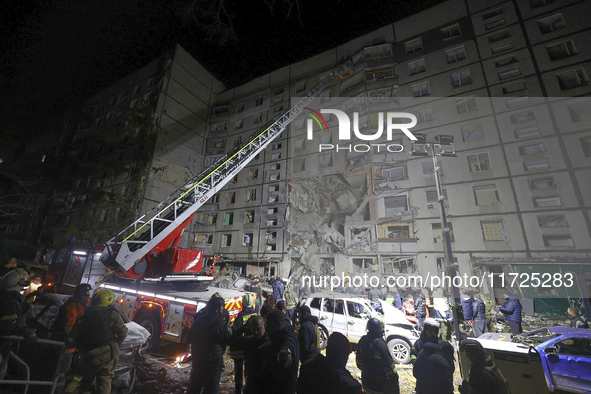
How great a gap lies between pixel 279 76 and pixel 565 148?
23552 mm

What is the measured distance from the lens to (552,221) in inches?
468

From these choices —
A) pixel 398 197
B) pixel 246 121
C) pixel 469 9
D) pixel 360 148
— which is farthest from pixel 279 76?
pixel 398 197

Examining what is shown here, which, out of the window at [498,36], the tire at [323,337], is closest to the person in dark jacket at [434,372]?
the tire at [323,337]

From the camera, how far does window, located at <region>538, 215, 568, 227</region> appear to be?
1167 cm

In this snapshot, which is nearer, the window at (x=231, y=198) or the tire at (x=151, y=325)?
the tire at (x=151, y=325)

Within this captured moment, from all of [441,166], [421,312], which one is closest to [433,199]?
[441,166]

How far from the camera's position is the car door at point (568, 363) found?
4148 millimetres

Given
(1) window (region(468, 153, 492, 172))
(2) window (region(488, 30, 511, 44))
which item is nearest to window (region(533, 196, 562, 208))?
(1) window (region(468, 153, 492, 172))

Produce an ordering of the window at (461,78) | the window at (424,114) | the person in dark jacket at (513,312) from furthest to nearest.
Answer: the window at (424,114) → the window at (461,78) → the person in dark jacket at (513,312)

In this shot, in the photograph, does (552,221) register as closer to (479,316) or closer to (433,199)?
(433,199)

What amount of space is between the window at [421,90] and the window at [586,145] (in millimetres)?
8712

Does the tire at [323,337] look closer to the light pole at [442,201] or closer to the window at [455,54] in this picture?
the light pole at [442,201]

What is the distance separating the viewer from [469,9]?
1675cm

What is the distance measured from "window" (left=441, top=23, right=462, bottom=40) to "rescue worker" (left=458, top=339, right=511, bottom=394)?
22360 millimetres
